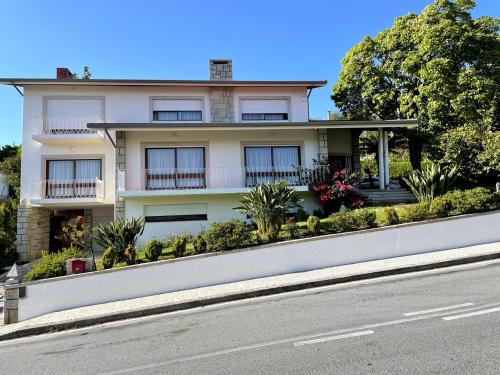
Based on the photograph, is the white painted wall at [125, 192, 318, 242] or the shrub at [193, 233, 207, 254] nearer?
the shrub at [193, 233, 207, 254]

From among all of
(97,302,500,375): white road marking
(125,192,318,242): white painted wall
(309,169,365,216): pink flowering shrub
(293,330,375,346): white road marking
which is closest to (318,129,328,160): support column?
(309,169,365,216): pink flowering shrub

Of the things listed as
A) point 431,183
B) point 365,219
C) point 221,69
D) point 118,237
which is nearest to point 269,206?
point 365,219

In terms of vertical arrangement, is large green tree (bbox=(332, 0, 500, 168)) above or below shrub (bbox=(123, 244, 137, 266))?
→ above

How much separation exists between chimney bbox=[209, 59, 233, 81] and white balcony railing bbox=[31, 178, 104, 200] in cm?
847

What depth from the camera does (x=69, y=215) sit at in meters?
20.2

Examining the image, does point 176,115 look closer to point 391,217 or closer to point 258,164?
point 258,164

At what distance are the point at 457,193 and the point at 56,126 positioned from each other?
17.4 m

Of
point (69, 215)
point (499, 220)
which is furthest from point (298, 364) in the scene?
point (69, 215)

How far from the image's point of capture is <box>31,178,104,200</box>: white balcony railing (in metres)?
17.7

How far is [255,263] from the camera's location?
33.2 ft

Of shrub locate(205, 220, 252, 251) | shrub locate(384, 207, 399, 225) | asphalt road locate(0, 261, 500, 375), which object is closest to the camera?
asphalt road locate(0, 261, 500, 375)

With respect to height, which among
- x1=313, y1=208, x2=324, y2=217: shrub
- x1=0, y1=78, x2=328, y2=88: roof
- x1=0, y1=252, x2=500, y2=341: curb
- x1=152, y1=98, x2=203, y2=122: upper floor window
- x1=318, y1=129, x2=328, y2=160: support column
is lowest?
x1=0, y1=252, x2=500, y2=341: curb

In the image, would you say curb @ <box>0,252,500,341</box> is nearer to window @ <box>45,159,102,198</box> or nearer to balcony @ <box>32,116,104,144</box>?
window @ <box>45,159,102,198</box>

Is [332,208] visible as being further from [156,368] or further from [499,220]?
[156,368]
